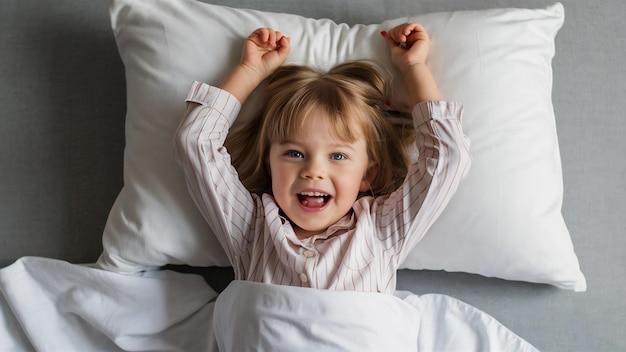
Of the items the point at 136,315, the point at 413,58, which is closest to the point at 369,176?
the point at 413,58

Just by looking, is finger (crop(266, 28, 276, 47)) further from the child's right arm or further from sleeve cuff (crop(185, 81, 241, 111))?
sleeve cuff (crop(185, 81, 241, 111))

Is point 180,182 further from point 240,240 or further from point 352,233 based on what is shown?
point 352,233

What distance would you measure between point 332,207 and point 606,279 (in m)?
0.68

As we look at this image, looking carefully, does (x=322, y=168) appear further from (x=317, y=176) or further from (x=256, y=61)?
(x=256, y=61)

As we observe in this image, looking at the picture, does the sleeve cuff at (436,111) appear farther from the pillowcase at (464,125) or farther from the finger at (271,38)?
the finger at (271,38)

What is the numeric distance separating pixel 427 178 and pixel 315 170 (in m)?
0.21

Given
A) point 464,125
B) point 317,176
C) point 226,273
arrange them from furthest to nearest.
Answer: point 226,273 → point 464,125 → point 317,176

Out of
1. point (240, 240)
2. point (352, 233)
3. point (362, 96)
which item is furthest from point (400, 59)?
point (240, 240)

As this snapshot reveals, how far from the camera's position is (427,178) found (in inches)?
44.4

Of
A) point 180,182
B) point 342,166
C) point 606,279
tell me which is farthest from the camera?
point 606,279

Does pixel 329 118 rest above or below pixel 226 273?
above

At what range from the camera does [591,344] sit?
133 centimetres

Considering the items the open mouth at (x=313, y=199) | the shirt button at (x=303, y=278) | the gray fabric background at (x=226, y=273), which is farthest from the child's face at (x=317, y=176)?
the gray fabric background at (x=226, y=273)

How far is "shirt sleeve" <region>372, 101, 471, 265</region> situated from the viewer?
1125 mm
